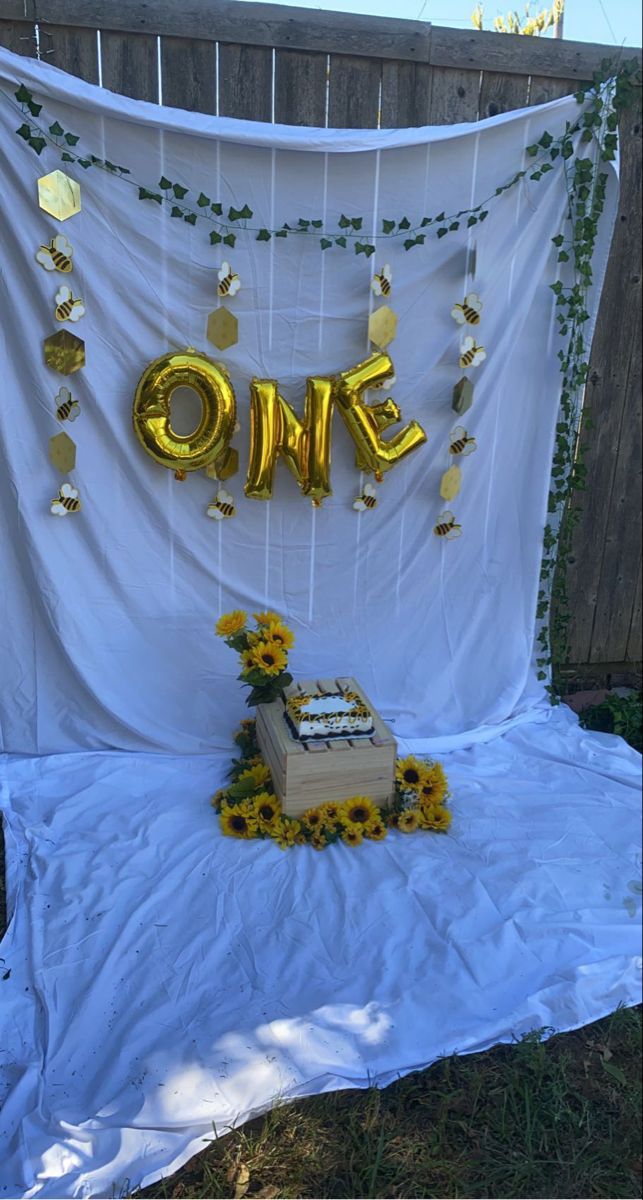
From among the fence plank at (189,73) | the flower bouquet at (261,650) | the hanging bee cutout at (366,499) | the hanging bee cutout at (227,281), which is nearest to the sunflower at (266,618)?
the flower bouquet at (261,650)

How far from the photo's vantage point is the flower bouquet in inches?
93.5

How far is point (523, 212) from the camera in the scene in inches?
98.9

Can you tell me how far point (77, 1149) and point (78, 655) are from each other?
1309mm

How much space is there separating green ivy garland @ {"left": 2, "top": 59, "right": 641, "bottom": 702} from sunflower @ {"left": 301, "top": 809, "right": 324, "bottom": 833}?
1047 mm

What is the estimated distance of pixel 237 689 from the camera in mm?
2619

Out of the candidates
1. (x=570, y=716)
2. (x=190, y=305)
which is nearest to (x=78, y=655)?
(x=190, y=305)

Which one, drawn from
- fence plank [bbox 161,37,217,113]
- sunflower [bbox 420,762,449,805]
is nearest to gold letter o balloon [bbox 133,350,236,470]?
fence plank [bbox 161,37,217,113]

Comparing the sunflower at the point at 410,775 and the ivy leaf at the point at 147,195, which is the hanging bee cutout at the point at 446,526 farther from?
the ivy leaf at the point at 147,195

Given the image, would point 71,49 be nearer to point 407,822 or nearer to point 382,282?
point 382,282

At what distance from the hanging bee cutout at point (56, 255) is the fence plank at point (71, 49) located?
0.40 meters

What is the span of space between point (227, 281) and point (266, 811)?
52.8 inches

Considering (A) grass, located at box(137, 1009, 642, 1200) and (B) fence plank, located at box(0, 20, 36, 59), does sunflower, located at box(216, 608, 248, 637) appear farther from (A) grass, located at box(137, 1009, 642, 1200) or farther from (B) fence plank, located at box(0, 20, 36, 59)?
(B) fence plank, located at box(0, 20, 36, 59)

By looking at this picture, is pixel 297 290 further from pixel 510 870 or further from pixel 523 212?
pixel 510 870

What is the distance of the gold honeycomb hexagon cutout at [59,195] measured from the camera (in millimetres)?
2145
